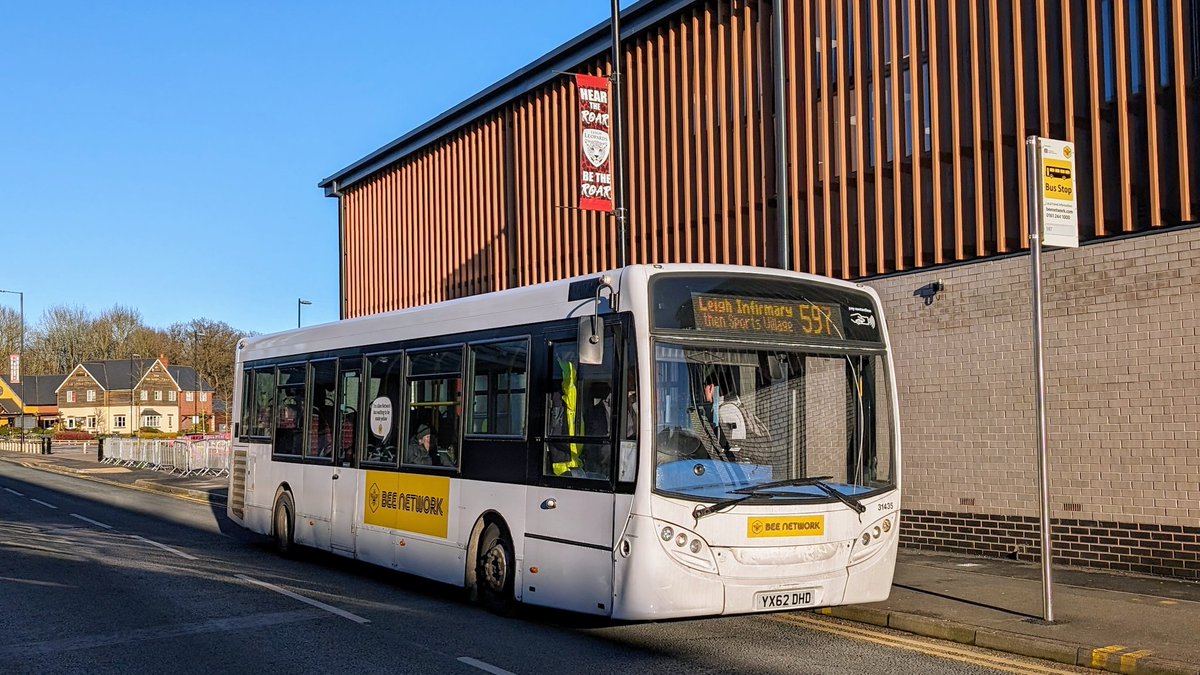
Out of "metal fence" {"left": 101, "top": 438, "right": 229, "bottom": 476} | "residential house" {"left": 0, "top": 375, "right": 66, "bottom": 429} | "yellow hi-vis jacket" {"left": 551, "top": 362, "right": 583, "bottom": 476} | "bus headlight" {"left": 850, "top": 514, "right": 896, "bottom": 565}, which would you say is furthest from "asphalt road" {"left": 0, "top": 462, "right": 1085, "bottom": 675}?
"residential house" {"left": 0, "top": 375, "right": 66, "bottom": 429}

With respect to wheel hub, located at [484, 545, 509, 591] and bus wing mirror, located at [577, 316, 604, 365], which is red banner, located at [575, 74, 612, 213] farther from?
bus wing mirror, located at [577, 316, 604, 365]

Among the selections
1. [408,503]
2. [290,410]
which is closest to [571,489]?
[408,503]

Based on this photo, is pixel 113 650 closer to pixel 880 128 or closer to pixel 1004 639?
pixel 1004 639

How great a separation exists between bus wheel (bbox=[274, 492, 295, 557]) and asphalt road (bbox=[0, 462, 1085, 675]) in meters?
0.66

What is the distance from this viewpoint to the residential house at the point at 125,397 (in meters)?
107

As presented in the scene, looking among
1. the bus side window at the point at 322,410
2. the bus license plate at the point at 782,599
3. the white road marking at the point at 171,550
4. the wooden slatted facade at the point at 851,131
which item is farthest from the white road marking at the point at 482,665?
the white road marking at the point at 171,550

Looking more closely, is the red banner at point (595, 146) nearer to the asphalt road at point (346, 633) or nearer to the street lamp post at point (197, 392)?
the asphalt road at point (346, 633)

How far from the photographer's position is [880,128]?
575 inches

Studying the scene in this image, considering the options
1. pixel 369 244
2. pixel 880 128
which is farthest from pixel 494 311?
pixel 369 244

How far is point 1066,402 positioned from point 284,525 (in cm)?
945

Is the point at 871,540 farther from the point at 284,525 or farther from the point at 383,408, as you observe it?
the point at 284,525

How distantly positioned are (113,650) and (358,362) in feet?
16.1

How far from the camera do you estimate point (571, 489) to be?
8930mm

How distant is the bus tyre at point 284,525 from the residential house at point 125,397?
299ft
